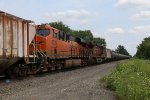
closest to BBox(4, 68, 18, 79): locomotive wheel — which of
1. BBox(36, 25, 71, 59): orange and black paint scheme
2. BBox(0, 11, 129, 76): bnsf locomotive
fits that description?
BBox(0, 11, 129, 76): bnsf locomotive

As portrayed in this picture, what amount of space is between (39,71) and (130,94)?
51.2ft

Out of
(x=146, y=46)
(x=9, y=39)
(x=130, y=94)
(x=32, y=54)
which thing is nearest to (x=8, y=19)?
(x=9, y=39)

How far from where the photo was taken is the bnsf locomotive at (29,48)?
2022cm

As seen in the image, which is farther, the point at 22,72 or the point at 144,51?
the point at 144,51

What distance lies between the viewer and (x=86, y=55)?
45.6 metres

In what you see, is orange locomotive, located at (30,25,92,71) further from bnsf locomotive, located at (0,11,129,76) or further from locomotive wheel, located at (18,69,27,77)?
locomotive wheel, located at (18,69,27,77)

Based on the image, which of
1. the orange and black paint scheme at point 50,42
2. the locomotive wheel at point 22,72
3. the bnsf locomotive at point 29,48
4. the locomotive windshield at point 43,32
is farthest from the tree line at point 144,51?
the locomotive wheel at point 22,72

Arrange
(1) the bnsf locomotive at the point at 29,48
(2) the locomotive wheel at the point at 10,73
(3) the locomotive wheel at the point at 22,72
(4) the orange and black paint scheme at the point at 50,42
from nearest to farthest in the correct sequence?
(1) the bnsf locomotive at the point at 29,48, (2) the locomotive wheel at the point at 10,73, (3) the locomotive wheel at the point at 22,72, (4) the orange and black paint scheme at the point at 50,42

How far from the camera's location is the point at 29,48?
23984mm

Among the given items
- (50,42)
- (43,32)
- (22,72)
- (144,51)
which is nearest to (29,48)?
(22,72)

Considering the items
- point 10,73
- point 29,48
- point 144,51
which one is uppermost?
point 144,51

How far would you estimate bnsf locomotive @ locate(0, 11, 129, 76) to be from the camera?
20219mm

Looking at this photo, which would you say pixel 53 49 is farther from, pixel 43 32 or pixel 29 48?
pixel 29 48

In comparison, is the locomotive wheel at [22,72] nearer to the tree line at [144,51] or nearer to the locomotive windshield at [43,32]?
the locomotive windshield at [43,32]
